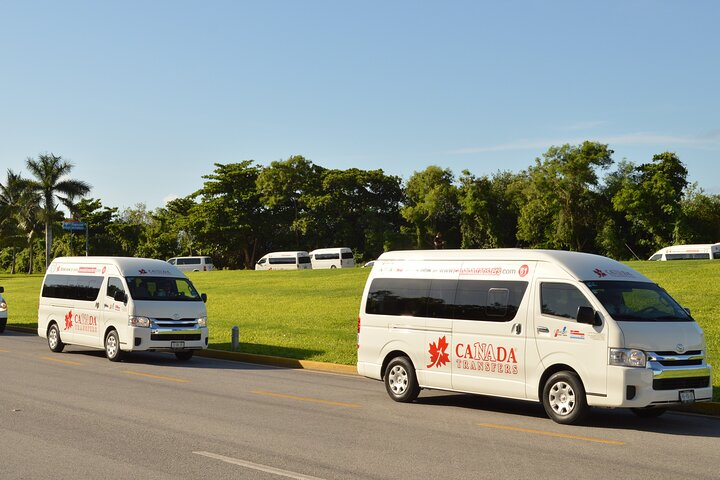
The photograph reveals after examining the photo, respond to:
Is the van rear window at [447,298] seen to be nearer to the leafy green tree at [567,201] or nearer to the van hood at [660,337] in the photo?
the van hood at [660,337]

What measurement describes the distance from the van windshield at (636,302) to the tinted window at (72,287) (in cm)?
1387

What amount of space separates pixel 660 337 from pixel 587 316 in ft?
3.14

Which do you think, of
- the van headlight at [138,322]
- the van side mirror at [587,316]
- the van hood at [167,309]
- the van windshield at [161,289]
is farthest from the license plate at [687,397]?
the van headlight at [138,322]

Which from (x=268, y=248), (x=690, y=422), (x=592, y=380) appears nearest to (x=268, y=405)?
(x=592, y=380)

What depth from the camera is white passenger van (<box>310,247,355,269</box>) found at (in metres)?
81.6

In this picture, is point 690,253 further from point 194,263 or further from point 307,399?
point 307,399

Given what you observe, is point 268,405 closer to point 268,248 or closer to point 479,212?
point 479,212

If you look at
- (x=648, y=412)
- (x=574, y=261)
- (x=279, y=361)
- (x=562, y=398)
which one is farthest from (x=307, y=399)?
(x=279, y=361)

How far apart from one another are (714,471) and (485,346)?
4590mm

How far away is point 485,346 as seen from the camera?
1263 centimetres

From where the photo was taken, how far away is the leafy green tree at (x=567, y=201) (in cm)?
7656

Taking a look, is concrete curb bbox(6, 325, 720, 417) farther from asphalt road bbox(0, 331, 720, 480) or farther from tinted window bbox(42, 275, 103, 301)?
tinted window bbox(42, 275, 103, 301)

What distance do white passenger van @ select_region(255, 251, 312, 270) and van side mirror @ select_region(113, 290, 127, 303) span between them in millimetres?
59635

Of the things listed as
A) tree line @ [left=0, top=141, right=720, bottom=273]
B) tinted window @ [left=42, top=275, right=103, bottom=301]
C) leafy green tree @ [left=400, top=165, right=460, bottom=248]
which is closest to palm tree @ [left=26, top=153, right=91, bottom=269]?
tree line @ [left=0, top=141, right=720, bottom=273]
